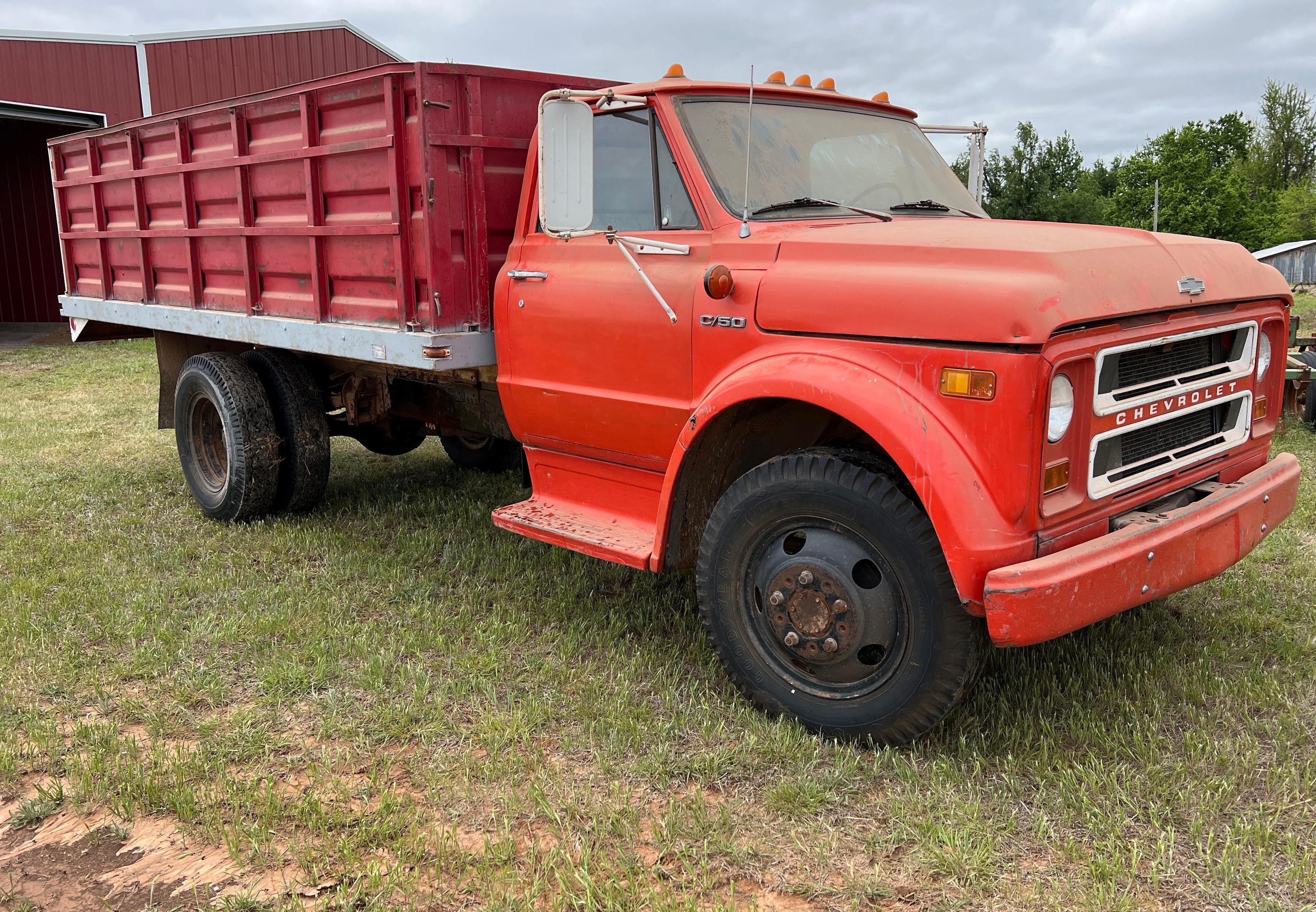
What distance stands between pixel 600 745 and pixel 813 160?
230 cm

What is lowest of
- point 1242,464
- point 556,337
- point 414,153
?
point 1242,464

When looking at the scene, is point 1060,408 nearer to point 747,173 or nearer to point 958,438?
point 958,438

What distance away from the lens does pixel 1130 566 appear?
2848mm

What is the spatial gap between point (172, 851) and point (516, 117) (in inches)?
124

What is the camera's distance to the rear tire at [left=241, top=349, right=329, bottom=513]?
5.73 metres

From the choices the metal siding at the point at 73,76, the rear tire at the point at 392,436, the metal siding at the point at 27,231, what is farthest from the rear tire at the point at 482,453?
the metal siding at the point at 27,231

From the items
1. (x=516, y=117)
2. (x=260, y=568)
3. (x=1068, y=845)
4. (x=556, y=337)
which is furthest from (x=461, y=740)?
(x=516, y=117)

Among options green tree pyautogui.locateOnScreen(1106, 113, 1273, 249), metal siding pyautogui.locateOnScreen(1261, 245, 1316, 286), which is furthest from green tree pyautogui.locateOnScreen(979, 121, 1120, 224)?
metal siding pyautogui.locateOnScreen(1261, 245, 1316, 286)

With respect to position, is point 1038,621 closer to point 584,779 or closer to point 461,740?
point 584,779

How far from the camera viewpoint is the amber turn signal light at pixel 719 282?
3.35m

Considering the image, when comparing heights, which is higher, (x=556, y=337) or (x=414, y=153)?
(x=414, y=153)

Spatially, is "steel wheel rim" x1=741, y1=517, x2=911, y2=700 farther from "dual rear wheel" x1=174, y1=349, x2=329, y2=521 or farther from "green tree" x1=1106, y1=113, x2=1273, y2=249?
"green tree" x1=1106, y1=113, x2=1273, y2=249

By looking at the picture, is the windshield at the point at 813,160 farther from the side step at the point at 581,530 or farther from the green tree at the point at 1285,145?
the green tree at the point at 1285,145

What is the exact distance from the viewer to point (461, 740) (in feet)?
10.9
